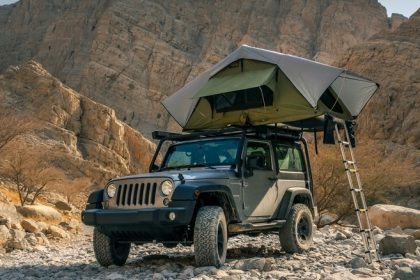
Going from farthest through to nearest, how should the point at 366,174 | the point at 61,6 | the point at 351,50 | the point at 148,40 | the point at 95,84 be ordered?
the point at 61,6, the point at 148,40, the point at 95,84, the point at 351,50, the point at 366,174

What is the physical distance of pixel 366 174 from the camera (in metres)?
22.6

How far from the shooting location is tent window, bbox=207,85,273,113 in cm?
998

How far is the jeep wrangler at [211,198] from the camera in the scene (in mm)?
7156

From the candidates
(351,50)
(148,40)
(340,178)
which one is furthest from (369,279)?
(148,40)

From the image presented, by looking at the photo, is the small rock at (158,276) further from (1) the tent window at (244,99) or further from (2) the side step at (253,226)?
(1) the tent window at (244,99)

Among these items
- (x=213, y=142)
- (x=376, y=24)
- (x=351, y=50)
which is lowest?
(x=213, y=142)

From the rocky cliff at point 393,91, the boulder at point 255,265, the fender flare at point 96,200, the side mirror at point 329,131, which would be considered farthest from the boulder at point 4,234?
the rocky cliff at point 393,91

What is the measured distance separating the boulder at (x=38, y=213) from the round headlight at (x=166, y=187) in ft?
49.3

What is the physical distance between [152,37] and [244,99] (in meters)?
78.7

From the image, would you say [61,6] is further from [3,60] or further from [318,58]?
[318,58]

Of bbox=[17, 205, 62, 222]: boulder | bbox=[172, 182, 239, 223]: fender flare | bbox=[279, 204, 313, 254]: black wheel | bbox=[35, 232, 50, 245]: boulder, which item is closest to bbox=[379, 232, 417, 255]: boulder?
bbox=[279, 204, 313, 254]: black wheel

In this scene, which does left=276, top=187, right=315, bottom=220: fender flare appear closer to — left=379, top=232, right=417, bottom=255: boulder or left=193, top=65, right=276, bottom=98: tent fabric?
left=379, top=232, right=417, bottom=255: boulder

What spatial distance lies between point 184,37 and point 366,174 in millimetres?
70313

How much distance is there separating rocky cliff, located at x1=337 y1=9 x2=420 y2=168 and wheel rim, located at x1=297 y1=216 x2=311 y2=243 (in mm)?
31769
